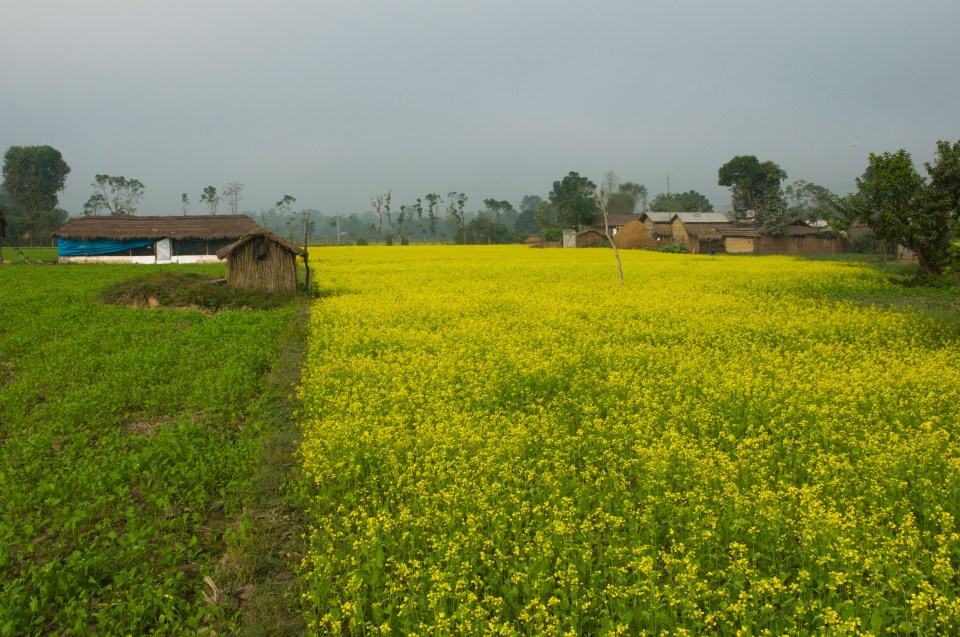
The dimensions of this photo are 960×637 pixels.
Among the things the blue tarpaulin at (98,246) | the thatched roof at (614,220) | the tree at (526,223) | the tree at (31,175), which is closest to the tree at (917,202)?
the blue tarpaulin at (98,246)

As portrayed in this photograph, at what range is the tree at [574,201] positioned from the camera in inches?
3054

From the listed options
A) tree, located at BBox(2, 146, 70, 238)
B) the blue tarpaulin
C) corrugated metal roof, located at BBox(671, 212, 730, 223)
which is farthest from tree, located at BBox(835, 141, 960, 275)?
tree, located at BBox(2, 146, 70, 238)

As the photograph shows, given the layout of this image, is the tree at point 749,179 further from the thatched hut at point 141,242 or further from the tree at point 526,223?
the thatched hut at point 141,242

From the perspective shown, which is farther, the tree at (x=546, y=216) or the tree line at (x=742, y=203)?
the tree at (x=546, y=216)

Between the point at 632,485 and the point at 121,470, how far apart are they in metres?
5.71

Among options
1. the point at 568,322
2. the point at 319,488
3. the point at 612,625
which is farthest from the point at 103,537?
the point at 568,322

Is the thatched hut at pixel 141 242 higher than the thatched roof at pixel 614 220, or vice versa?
the thatched roof at pixel 614 220

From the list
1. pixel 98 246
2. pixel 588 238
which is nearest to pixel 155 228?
pixel 98 246

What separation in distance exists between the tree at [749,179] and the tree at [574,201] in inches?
700

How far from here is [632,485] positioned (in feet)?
20.0

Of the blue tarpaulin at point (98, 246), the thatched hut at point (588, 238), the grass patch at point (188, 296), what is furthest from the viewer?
the thatched hut at point (588, 238)

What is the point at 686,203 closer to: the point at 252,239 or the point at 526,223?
the point at 526,223

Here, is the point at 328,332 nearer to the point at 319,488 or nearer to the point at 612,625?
the point at 319,488

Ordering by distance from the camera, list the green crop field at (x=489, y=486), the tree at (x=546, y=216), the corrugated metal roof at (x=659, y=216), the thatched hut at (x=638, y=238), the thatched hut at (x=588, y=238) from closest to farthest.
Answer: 1. the green crop field at (x=489, y=486)
2. the thatched hut at (x=638, y=238)
3. the thatched hut at (x=588, y=238)
4. the corrugated metal roof at (x=659, y=216)
5. the tree at (x=546, y=216)
